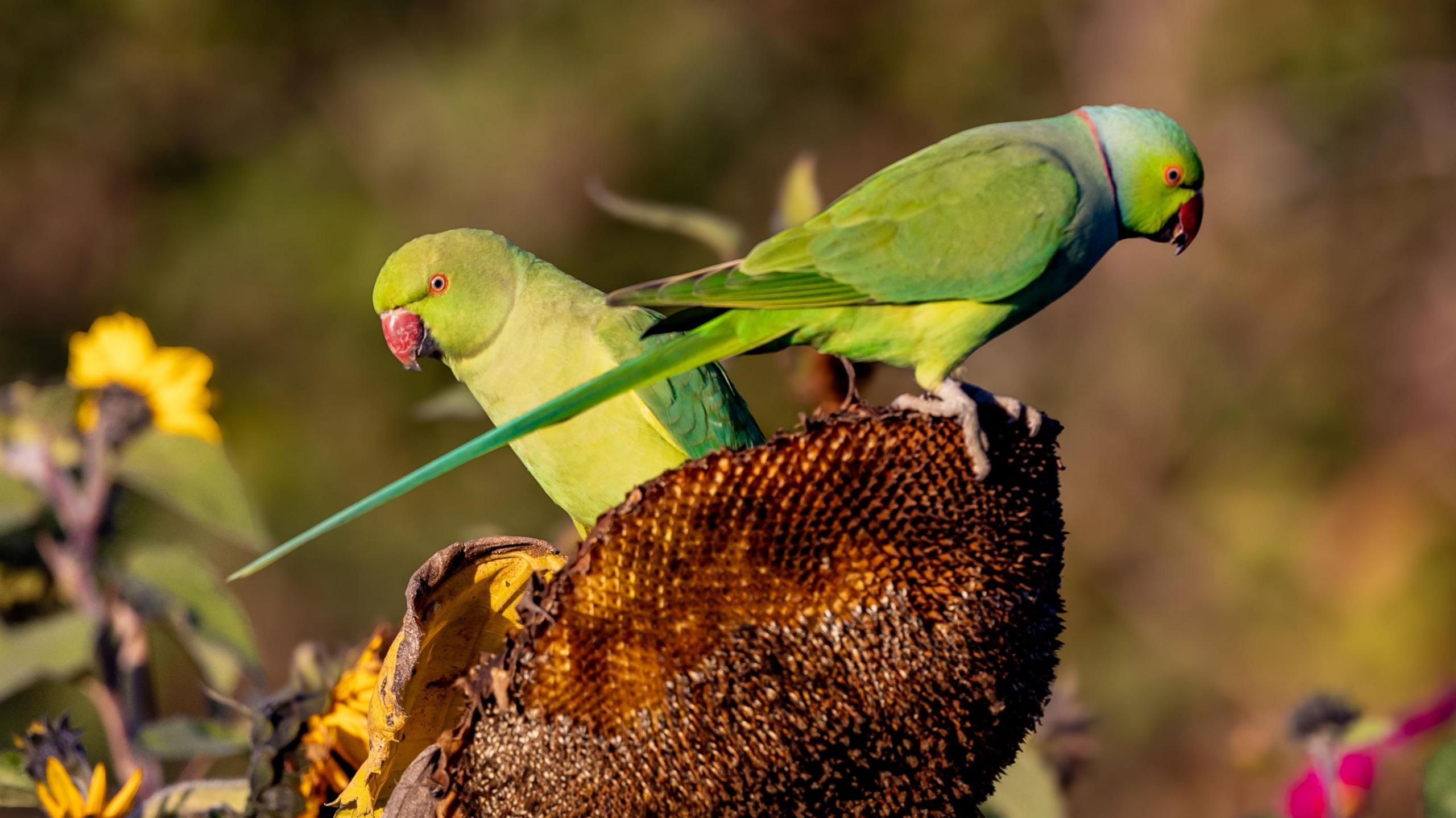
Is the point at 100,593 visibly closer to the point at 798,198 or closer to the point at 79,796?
the point at 79,796

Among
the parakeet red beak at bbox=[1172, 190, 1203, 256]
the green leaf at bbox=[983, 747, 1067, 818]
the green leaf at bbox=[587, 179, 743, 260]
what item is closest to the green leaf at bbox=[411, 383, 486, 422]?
the green leaf at bbox=[587, 179, 743, 260]

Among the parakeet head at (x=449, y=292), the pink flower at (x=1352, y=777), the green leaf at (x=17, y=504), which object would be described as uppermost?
the green leaf at (x=17, y=504)

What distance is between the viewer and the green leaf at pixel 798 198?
332 centimetres

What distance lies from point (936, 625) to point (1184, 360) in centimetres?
813

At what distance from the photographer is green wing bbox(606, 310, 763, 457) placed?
112 inches

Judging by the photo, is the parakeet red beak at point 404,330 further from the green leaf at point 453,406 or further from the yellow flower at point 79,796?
the yellow flower at point 79,796

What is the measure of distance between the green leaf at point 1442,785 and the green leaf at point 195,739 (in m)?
2.14

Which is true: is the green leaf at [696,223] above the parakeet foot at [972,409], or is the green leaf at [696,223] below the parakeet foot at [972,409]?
above

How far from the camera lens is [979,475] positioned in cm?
206

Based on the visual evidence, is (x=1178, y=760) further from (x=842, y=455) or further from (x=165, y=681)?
(x=842, y=455)

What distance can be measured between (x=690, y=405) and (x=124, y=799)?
4.16 ft

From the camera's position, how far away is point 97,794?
2.30 m

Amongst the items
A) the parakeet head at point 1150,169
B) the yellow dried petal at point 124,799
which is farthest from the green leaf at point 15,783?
the parakeet head at point 1150,169

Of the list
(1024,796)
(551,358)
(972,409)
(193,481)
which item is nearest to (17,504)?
(193,481)
